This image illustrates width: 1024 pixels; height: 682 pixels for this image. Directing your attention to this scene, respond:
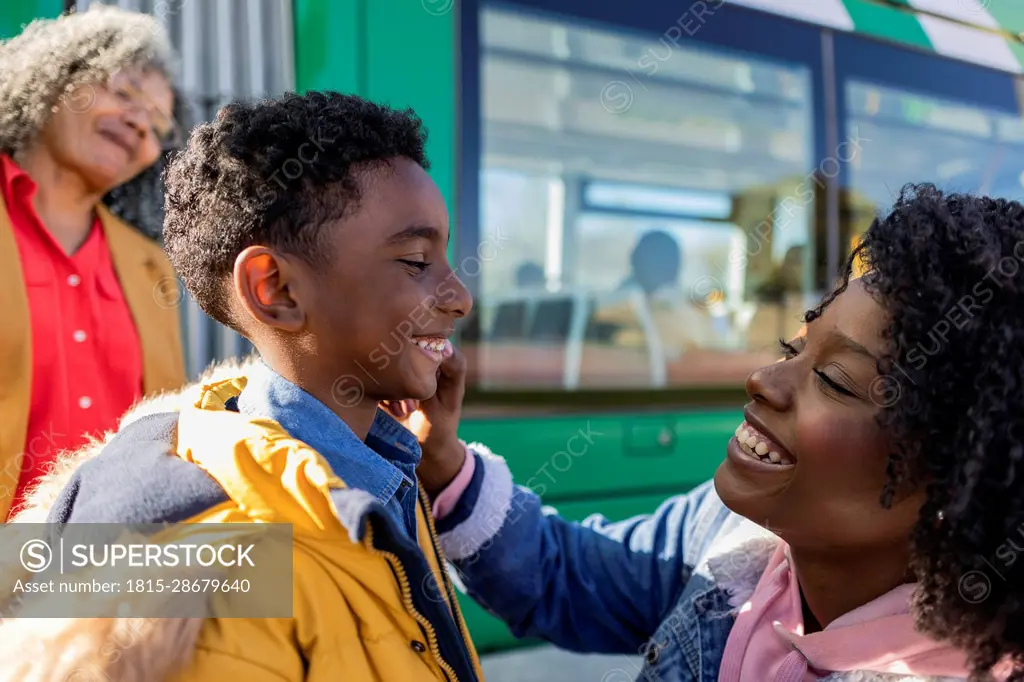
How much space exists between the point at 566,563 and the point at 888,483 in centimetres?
70

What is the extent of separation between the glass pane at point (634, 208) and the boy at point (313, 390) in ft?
5.45

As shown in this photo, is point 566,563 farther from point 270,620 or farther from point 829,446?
point 270,620

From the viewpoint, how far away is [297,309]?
1.21 m

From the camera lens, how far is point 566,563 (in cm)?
170

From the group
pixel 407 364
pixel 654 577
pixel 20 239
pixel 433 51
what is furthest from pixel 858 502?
pixel 433 51

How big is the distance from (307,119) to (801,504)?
0.89m

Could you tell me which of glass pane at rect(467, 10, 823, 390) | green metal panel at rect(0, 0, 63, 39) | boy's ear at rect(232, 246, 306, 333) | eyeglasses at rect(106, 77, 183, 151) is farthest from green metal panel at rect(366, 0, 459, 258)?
boy's ear at rect(232, 246, 306, 333)

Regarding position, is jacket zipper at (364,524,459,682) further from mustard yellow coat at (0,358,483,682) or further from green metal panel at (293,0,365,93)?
green metal panel at (293,0,365,93)

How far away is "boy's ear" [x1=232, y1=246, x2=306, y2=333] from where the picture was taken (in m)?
1.20

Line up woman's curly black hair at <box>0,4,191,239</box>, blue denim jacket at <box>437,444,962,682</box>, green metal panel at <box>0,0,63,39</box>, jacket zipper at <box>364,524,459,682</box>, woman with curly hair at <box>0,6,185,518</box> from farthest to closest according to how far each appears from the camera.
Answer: green metal panel at <box>0,0,63,39</box>
woman's curly black hair at <box>0,4,191,239</box>
woman with curly hair at <box>0,6,185,518</box>
blue denim jacket at <box>437,444,962,682</box>
jacket zipper at <box>364,524,459,682</box>

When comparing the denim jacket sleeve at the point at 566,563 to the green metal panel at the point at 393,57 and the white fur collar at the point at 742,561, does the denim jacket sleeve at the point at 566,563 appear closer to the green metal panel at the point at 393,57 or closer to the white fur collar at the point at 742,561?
the white fur collar at the point at 742,561

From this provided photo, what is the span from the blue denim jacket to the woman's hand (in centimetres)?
8

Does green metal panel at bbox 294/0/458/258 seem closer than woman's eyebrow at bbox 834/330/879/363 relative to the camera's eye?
No

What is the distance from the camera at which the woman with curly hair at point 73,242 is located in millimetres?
1874
